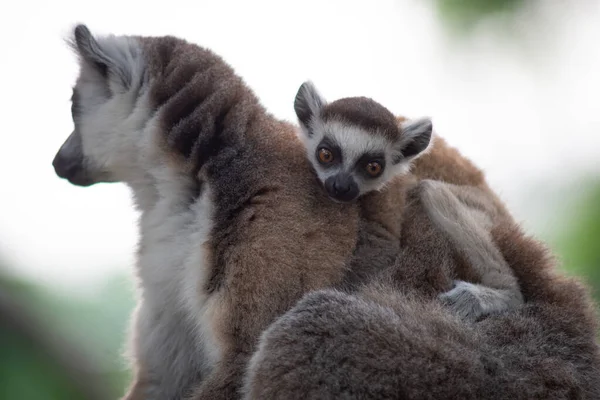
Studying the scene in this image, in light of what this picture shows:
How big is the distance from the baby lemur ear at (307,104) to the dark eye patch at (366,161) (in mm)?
442

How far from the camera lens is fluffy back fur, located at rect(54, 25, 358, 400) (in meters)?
3.75

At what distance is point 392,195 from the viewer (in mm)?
4477

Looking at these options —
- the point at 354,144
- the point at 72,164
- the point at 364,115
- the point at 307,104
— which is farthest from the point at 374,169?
the point at 72,164

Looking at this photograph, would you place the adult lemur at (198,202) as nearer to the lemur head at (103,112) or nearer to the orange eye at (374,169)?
the lemur head at (103,112)

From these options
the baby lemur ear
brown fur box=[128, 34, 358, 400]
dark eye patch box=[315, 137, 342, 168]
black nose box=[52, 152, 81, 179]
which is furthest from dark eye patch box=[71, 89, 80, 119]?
dark eye patch box=[315, 137, 342, 168]

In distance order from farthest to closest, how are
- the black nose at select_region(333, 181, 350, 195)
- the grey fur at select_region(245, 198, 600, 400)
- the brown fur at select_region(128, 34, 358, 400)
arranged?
the black nose at select_region(333, 181, 350, 195)
the brown fur at select_region(128, 34, 358, 400)
the grey fur at select_region(245, 198, 600, 400)

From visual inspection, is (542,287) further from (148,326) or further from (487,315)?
(148,326)

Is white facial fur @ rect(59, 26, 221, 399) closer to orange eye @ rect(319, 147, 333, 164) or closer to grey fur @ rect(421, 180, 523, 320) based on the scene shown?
orange eye @ rect(319, 147, 333, 164)

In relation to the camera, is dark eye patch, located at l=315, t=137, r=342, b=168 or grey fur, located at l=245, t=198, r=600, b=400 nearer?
grey fur, located at l=245, t=198, r=600, b=400

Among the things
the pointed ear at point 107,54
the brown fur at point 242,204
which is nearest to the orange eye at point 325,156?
the brown fur at point 242,204

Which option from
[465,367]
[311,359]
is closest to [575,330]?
[465,367]

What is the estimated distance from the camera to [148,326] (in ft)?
14.2

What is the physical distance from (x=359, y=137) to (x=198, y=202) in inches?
47.5

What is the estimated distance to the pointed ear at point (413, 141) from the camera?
4.82 meters
